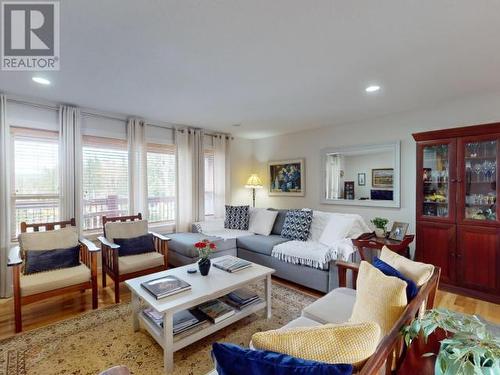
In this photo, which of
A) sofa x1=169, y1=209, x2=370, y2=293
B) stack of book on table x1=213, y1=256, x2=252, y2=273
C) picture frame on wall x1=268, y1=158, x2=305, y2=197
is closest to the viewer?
stack of book on table x1=213, y1=256, x2=252, y2=273

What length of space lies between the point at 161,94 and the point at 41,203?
216cm

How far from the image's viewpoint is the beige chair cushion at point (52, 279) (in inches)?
91.8

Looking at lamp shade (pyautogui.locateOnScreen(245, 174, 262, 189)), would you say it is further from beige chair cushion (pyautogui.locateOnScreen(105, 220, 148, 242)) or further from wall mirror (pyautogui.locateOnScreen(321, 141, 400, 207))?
beige chair cushion (pyautogui.locateOnScreen(105, 220, 148, 242))

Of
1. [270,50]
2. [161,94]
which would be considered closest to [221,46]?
[270,50]

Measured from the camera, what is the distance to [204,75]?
2.51 meters

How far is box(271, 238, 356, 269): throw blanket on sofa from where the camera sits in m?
2.96

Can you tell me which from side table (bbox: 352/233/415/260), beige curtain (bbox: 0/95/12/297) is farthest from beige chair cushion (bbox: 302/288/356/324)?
beige curtain (bbox: 0/95/12/297)

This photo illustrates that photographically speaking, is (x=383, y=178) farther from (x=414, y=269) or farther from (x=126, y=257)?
(x=126, y=257)

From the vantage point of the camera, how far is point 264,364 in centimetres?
72

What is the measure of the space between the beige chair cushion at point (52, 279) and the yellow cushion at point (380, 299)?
2.61 meters

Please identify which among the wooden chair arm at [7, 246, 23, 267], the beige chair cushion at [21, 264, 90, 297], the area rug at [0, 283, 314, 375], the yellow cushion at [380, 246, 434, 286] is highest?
the yellow cushion at [380, 246, 434, 286]

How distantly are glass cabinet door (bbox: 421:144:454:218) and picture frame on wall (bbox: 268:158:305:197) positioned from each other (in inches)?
82.0

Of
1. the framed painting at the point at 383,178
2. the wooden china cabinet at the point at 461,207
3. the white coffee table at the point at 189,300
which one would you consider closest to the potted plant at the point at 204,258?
the white coffee table at the point at 189,300

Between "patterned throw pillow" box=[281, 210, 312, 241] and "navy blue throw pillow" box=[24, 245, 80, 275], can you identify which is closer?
"navy blue throw pillow" box=[24, 245, 80, 275]
